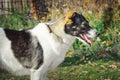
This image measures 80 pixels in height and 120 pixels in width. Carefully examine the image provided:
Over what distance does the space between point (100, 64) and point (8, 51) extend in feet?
11.1

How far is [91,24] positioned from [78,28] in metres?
4.64

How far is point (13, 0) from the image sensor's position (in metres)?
12.9

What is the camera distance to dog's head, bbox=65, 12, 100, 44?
668 centimetres

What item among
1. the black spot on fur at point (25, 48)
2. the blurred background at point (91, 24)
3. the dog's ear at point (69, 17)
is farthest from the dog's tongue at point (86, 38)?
the blurred background at point (91, 24)

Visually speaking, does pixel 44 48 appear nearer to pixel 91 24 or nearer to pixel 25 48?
pixel 25 48

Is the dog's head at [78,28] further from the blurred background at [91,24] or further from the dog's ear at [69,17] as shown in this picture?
the blurred background at [91,24]

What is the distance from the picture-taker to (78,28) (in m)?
6.72

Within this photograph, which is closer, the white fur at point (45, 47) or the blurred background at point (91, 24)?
the white fur at point (45, 47)

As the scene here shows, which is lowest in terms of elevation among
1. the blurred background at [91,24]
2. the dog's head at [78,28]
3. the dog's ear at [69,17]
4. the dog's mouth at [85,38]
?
the blurred background at [91,24]

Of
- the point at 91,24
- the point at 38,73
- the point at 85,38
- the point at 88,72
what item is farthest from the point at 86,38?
the point at 91,24

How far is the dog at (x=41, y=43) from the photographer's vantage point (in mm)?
6719

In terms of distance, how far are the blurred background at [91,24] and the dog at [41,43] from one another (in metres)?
1.80

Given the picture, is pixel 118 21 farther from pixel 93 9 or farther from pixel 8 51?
pixel 8 51

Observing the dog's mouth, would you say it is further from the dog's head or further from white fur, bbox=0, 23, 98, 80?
white fur, bbox=0, 23, 98, 80
